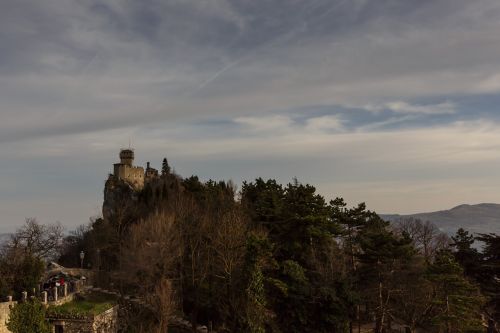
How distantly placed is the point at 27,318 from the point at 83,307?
4.34m

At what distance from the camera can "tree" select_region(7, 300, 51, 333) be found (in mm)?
27609

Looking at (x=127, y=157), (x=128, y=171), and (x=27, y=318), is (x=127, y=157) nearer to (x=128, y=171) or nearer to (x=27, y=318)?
(x=128, y=171)

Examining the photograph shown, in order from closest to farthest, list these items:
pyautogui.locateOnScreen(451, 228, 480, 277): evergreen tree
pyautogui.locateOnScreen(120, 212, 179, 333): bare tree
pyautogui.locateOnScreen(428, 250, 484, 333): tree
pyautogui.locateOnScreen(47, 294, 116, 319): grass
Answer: pyautogui.locateOnScreen(47, 294, 116, 319): grass
pyautogui.locateOnScreen(428, 250, 484, 333): tree
pyautogui.locateOnScreen(120, 212, 179, 333): bare tree
pyautogui.locateOnScreen(451, 228, 480, 277): evergreen tree

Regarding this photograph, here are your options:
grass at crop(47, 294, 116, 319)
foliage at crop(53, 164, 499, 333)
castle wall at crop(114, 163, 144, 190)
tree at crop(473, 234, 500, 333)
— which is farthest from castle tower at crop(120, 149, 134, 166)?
tree at crop(473, 234, 500, 333)

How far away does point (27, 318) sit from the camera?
28.1 m

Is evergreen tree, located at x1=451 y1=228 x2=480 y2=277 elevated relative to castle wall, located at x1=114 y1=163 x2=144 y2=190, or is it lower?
lower

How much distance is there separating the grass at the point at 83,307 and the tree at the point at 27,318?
1236mm

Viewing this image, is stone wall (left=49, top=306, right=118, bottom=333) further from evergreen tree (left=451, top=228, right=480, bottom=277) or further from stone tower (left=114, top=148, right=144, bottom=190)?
stone tower (left=114, top=148, right=144, bottom=190)

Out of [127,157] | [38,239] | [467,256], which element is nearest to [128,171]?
[127,157]

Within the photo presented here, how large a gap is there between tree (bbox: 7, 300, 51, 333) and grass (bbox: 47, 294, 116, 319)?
1236mm

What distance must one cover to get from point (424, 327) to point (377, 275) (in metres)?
6.76

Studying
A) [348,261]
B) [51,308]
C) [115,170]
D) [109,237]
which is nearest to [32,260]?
[51,308]

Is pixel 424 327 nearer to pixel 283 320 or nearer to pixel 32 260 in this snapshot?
pixel 283 320

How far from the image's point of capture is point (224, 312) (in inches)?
1426
